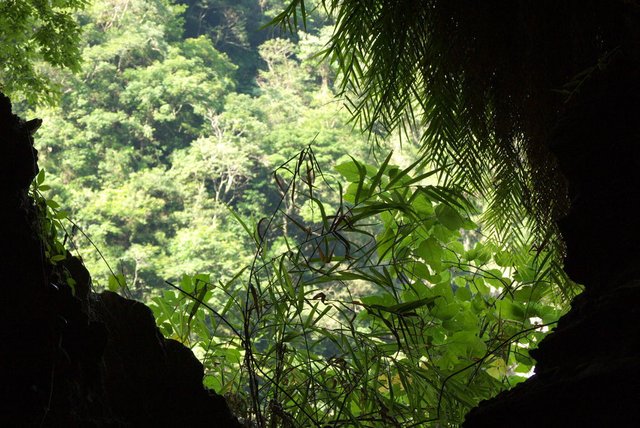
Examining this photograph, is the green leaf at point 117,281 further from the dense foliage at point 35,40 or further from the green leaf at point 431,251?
the dense foliage at point 35,40

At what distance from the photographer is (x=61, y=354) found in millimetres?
735

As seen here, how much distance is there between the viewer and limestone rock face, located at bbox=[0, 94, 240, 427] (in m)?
0.72

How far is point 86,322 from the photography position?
2.57 feet

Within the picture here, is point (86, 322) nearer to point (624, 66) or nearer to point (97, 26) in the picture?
point (624, 66)

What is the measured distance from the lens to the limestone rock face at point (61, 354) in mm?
715

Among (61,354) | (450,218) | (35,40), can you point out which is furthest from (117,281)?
(35,40)

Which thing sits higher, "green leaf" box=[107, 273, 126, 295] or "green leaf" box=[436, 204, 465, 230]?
"green leaf" box=[436, 204, 465, 230]

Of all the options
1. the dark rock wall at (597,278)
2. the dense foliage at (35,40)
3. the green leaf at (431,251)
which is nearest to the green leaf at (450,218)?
the green leaf at (431,251)

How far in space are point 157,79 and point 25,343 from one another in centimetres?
1631

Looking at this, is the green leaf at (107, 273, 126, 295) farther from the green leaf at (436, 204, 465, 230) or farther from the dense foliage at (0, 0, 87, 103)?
the dense foliage at (0, 0, 87, 103)

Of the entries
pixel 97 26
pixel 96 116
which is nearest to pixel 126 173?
pixel 96 116

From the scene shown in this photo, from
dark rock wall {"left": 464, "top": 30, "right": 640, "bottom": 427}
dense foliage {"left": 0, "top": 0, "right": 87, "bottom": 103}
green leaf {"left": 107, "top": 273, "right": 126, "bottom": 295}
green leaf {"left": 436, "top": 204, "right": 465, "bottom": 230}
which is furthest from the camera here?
dense foliage {"left": 0, "top": 0, "right": 87, "bottom": 103}

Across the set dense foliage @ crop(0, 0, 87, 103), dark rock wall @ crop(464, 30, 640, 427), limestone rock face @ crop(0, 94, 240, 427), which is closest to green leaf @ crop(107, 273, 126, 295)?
limestone rock face @ crop(0, 94, 240, 427)

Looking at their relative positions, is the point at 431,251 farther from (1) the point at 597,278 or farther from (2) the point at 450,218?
(1) the point at 597,278
